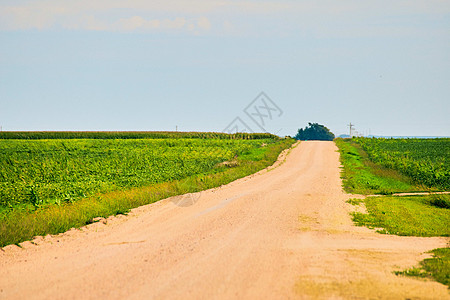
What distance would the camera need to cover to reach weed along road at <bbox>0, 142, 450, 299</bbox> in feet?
33.7

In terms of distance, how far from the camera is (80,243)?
1487 centimetres

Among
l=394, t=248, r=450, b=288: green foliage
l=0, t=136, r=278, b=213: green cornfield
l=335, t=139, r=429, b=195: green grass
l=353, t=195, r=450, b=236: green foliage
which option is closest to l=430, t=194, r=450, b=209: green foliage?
l=353, t=195, r=450, b=236: green foliage

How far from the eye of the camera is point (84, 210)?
62.5 feet

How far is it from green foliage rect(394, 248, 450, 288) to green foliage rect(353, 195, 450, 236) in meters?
4.97

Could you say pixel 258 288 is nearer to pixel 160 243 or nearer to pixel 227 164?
pixel 160 243

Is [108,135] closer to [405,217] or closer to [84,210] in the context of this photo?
[84,210]

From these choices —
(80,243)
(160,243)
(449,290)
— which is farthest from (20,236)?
(449,290)

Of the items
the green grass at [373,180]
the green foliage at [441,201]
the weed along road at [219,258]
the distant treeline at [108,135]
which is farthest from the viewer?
the distant treeline at [108,135]

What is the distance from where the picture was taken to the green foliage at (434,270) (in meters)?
11.3

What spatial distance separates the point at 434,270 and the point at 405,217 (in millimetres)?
9989

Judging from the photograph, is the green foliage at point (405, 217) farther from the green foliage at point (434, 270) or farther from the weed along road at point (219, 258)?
the green foliage at point (434, 270)

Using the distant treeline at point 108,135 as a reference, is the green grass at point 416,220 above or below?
below

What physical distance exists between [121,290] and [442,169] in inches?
1307

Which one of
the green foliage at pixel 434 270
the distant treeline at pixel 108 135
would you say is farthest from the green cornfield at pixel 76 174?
the distant treeline at pixel 108 135
